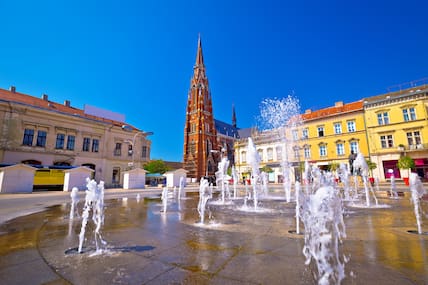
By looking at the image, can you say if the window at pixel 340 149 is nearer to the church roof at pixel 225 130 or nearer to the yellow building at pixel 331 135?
the yellow building at pixel 331 135

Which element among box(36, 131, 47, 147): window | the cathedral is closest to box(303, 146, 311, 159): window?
the cathedral

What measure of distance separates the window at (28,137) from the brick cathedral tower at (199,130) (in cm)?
3636

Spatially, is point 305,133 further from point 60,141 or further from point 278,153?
point 60,141

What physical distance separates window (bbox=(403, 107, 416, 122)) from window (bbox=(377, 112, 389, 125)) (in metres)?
1.92

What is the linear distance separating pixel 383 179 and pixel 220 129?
168 ft

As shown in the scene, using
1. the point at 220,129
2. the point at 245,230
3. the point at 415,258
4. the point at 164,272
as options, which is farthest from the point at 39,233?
the point at 220,129

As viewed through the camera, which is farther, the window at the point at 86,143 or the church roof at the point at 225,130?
the church roof at the point at 225,130

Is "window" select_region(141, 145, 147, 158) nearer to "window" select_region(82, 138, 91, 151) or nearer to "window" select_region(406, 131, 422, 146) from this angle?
"window" select_region(82, 138, 91, 151)

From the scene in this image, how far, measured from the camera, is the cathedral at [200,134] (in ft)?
188

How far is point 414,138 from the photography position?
27016 millimetres

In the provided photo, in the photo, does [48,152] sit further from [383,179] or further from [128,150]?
[383,179]

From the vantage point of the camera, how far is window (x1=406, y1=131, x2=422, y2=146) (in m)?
26.7

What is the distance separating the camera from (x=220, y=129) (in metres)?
73.6

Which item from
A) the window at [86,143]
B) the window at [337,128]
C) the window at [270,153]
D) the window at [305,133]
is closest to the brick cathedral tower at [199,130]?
the window at [270,153]
